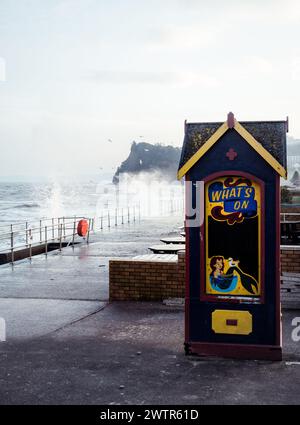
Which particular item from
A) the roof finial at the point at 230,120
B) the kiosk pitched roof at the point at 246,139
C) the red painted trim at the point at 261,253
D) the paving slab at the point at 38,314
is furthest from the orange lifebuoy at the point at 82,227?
the roof finial at the point at 230,120

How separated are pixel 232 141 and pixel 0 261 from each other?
12498mm

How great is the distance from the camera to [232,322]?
285 inches

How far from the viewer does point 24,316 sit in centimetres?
976

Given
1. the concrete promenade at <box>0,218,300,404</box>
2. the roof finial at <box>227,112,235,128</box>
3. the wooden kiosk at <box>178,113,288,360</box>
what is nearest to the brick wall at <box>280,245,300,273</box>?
the concrete promenade at <box>0,218,300,404</box>

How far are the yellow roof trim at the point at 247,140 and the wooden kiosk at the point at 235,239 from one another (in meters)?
0.01

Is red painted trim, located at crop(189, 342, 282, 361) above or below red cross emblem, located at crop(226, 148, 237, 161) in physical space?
below

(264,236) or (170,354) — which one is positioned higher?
(264,236)

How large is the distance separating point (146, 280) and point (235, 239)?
12.3ft

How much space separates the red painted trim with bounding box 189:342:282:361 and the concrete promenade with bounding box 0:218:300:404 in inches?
5.1

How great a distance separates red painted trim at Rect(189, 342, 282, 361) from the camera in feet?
23.5

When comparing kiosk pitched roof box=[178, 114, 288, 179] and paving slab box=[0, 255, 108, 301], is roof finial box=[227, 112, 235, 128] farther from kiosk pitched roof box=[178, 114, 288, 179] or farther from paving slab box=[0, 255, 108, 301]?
paving slab box=[0, 255, 108, 301]

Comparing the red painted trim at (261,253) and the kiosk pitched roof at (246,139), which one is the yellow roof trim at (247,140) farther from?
the red painted trim at (261,253)
